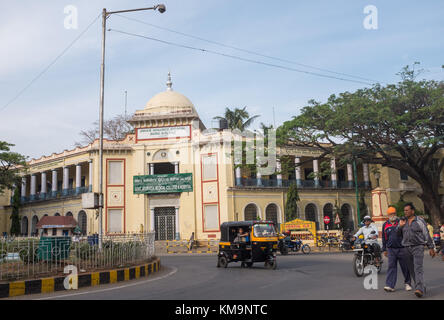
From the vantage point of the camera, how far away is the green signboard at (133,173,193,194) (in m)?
34.4

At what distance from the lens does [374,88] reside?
26172 millimetres

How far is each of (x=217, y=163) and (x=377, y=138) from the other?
13009 millimetres

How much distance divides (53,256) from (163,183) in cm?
2393

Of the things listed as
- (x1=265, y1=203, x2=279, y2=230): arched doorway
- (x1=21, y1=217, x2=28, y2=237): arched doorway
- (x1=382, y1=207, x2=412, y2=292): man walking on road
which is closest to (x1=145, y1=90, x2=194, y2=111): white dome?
(x1=265, y1=203, x2=279, y2=230): arched doorway

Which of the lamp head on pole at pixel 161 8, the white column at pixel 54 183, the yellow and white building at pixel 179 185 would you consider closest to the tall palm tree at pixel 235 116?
the yellow and white building at pixel 179 185

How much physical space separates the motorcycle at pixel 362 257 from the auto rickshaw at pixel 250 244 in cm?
365

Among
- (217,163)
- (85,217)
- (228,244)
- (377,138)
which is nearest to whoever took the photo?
(228,244)

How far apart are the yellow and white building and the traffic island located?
2140 cm

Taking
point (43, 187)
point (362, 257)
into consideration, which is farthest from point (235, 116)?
point (362, 257)

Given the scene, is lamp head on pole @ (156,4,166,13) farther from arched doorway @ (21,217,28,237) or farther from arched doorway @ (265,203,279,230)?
arched doorway @ (21,217,28,237)

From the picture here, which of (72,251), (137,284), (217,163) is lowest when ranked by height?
(137,284)

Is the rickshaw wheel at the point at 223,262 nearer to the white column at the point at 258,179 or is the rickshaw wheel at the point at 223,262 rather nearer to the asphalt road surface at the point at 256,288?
the asphalt road surface at the point at 256,288
